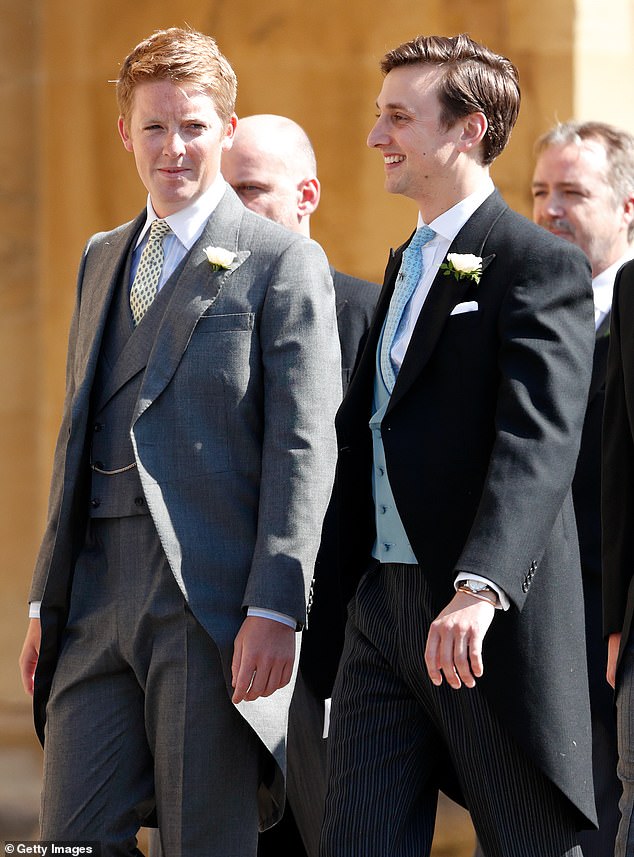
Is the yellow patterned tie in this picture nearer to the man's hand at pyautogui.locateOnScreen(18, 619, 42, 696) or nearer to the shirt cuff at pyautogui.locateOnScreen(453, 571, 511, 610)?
the man's hand at pyautogui.locateOnScreen(18, 619, 42, 696)

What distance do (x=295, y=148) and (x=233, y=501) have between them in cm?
196

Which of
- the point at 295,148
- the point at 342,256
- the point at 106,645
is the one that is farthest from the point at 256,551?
the point at 342,256

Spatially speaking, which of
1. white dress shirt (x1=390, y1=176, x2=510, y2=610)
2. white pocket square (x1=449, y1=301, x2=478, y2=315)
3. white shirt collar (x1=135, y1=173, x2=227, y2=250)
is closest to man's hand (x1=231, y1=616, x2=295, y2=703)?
white dress shirt (x1=390, y1=176, x2=510, y2=610)

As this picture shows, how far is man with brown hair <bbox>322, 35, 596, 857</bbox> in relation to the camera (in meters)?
3.42

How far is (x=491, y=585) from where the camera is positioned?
3.31m

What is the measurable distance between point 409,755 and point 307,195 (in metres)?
2.26

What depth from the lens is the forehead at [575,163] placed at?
5387 mm

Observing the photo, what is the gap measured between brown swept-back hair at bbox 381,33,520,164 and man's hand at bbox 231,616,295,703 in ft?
4.04

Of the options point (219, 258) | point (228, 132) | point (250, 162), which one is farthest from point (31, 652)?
point (250, 162)

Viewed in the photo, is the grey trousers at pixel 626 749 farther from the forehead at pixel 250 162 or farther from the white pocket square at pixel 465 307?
the forehead at pixel 250 162

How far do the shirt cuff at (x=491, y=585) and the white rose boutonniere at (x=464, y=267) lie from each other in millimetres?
689

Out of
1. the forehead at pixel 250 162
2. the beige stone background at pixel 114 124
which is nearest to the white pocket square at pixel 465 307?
the forehead at pixel 250 162

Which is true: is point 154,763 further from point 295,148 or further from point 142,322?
point 295,148

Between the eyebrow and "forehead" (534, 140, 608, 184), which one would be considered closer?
the eyebrow
